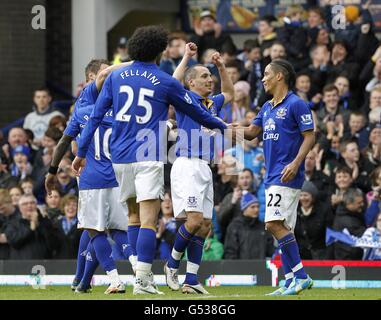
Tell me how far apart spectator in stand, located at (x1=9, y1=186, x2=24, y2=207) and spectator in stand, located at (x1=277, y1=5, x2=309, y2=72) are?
4670 mm

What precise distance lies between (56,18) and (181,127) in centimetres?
1056

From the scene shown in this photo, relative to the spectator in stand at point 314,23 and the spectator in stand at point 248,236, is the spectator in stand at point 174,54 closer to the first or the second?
the spectator in stand at point 314,23

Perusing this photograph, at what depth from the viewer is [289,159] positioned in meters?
12.8

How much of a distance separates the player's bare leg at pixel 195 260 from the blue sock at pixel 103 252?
2.57 feet

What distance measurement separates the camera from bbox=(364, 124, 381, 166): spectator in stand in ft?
59.0

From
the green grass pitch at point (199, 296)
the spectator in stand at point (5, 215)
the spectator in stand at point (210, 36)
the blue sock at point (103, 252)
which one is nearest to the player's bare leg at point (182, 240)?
the green grass pitch at point (199, 296)

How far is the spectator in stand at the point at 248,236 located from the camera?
17.1m

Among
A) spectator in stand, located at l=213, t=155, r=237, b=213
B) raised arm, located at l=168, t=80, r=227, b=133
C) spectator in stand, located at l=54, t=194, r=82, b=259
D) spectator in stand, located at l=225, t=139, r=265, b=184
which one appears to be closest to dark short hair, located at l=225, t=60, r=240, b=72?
spectator in stand, located at l=225, t=139, r=265, b=184

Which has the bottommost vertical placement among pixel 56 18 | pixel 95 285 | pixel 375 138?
pixel 95 285

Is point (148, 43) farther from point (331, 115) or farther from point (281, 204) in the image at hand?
point (331, 115)

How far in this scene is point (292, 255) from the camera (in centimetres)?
1272
